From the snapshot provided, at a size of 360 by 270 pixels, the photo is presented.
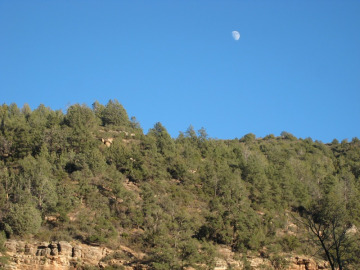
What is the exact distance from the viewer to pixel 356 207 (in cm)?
6275

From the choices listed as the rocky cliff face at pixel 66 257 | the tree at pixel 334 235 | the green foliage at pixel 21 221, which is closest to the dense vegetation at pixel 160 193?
the green foliage at pixel 21 221

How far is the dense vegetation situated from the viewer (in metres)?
44.7

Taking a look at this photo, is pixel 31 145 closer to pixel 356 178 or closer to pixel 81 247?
pixel 81 247

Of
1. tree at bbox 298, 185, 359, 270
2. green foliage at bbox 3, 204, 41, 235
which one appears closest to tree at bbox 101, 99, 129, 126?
tree at bbox 298, 185, 359, 270

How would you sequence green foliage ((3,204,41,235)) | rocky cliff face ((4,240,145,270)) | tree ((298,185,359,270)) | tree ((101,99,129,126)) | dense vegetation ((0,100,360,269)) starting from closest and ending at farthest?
tree ((298,185,359,270))
rocky cliff face ((4,240,145,270))
green foliage ((3,204,41,235))
dense vegetation ((0,100,360,269))
tree ((101,99,129,126))

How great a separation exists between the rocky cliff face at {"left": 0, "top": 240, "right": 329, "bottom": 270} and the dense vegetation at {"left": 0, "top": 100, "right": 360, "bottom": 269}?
4.55 feet

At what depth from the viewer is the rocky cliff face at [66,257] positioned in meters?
40.2

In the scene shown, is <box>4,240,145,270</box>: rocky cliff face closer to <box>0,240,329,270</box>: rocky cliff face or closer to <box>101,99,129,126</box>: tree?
<box>0,240,329,270</box>: rocky cliff face

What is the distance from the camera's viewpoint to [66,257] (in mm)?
41594

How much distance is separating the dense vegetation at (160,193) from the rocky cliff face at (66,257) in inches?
54.6

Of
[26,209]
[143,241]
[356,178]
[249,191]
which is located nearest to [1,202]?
[26,209]

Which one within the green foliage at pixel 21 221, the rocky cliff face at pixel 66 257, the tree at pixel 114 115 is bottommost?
the rocky cliff face at pixel 66 257

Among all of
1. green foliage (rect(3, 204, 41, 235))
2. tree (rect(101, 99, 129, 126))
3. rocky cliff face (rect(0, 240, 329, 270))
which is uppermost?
tree (rect(101, 99, 129, 126))

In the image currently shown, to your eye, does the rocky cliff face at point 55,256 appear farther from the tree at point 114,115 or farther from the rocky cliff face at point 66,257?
the tree at point 114,115
